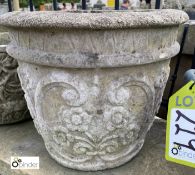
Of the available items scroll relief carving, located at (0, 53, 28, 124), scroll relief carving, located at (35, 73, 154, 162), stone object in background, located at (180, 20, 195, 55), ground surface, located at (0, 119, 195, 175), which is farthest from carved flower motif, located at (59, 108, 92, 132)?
stone object in background, located at (180, 20, 195, 55)

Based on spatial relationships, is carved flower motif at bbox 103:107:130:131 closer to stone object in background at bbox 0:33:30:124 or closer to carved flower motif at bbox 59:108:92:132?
carved flower motif at bbox 59:108:92:132

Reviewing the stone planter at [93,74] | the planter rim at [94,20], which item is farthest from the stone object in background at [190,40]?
the planter rim at [94,20]

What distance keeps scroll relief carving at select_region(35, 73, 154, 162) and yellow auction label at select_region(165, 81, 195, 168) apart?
127mm

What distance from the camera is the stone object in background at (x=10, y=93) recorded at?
4.32 ft

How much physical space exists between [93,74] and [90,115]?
0.15m

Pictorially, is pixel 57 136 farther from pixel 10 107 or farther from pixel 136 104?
pixel 10 107

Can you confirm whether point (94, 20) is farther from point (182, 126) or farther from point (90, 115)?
point (182, 126)

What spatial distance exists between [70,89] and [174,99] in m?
0.35

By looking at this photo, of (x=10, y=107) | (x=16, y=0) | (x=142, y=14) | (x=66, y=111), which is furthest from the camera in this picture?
(x=16, y=0)

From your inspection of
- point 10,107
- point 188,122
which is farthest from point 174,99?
point 10,107

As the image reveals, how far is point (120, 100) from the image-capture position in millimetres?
964

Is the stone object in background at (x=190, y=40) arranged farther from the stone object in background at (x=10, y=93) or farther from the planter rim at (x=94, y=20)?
the stone object in background at (x=10, y=93)

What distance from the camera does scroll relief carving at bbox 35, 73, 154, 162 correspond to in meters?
0.95

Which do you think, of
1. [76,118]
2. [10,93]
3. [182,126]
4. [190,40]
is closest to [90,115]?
[76,118]
